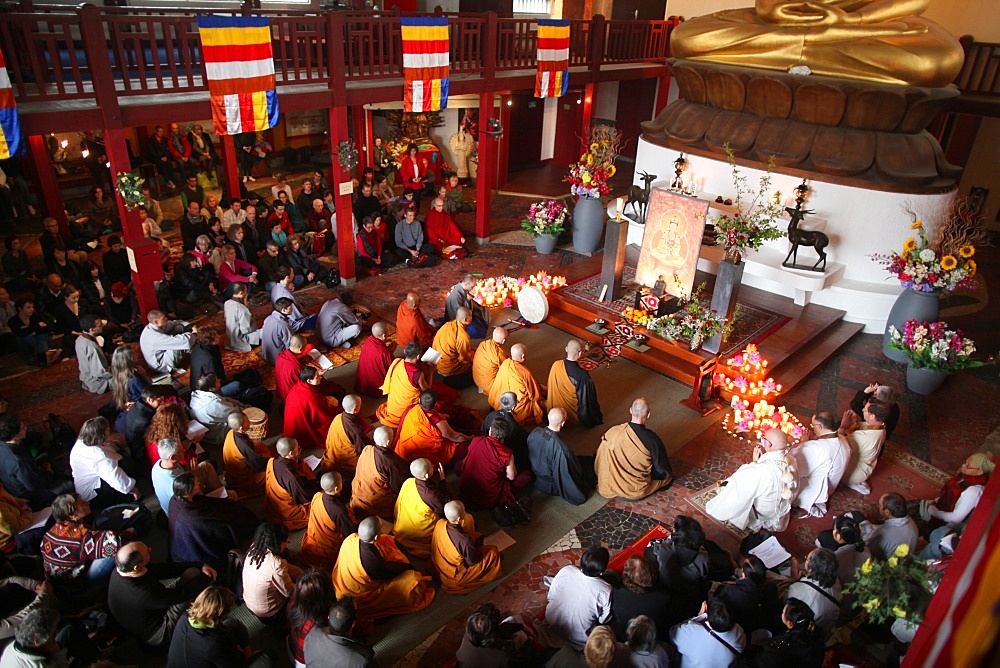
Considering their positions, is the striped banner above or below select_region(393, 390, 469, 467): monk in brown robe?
above

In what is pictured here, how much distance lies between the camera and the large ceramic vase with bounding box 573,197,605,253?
49.4 feet

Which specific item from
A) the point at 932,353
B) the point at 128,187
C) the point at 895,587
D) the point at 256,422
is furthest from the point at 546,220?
the point at 895,587

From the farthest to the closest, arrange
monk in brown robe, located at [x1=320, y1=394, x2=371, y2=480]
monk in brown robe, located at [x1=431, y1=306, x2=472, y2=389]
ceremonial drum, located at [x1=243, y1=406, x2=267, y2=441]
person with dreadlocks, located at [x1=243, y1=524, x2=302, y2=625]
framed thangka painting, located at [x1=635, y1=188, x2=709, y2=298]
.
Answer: framed thangka painting, located at [x1=635, y1=188, x2=709, y2=298] < monk in brown robe, located at [x1=431, y1=306, x2=472, y2=389] < ceremonial drum, located at [x1=243, y1=406, x2=267, y2=441] < monk in brown robe, located at [x1=320, y1=394, x2=371, y2=480] < person with dreadlocks, located at [x1=243, y1=524, x2=302, y2=625]

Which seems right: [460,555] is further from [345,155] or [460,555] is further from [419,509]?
[345,155]

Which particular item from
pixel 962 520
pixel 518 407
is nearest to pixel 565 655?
pixel 518 407

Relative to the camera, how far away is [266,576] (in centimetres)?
604

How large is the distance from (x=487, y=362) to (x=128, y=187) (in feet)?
19.5

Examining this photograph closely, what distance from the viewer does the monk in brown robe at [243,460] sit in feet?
A: 25.0

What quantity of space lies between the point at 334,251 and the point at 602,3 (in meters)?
12.3

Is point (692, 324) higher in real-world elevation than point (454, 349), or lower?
higher

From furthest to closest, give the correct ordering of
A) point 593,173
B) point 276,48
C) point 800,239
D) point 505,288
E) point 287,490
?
point 593,173 < point 505,288 < point 276,48 < point 800,239 < point 287,490

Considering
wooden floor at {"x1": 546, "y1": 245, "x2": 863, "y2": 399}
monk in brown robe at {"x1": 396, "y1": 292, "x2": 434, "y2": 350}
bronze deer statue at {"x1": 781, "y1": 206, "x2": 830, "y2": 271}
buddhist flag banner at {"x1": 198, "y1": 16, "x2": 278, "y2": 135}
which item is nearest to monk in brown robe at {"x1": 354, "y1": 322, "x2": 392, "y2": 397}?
monk in brown robe at {"x1": 396, "y1": 292, "x2": 434, "y2": 350}

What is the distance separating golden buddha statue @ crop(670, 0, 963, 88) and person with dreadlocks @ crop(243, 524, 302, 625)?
42.4ft

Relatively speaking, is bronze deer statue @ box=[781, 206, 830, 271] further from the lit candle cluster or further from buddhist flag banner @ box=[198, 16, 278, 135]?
Result: buddhist flag banner @ box=[198, 16, 278, 135]
